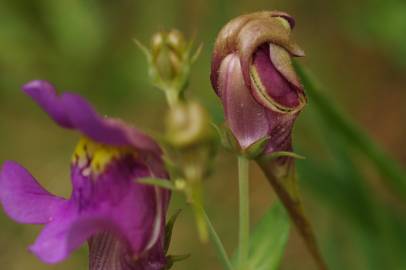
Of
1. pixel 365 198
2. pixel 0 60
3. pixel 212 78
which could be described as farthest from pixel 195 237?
pixel 212 78

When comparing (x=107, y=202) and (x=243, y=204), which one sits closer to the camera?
(x=107, y=202)

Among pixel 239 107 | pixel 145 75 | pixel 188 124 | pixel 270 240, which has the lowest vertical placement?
pixel 270 240

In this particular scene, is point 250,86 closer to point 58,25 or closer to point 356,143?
point 356,143

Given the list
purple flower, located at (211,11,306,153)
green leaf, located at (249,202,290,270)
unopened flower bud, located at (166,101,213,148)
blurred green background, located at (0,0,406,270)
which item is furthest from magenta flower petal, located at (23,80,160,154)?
blurred green background, located at (0,0,406,270)

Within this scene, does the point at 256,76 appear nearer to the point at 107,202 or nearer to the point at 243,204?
the point at 243,204

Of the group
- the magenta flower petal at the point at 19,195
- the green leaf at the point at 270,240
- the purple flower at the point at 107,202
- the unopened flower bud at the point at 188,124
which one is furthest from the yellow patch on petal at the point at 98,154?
the green leaf at the point at 270,240

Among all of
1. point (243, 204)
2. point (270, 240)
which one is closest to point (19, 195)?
point (243, 204)

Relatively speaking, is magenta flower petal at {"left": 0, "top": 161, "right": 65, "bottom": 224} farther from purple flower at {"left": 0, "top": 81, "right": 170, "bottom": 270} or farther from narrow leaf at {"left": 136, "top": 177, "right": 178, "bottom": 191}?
narrow leaf at {"left": 136, "top": 177, "right": 178, "bottom": 191}
